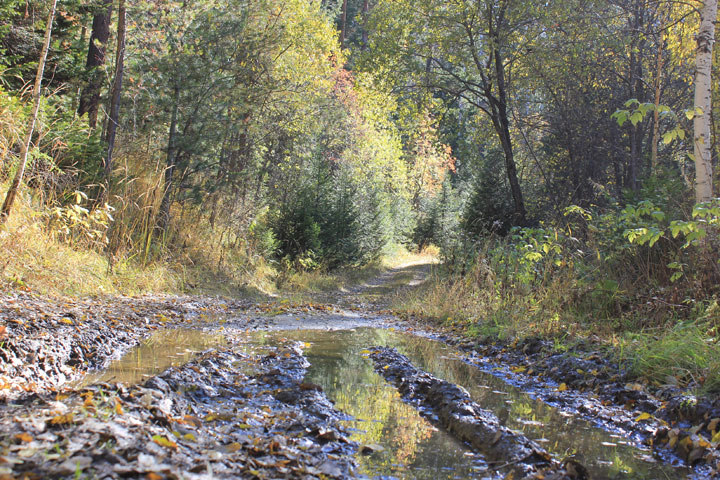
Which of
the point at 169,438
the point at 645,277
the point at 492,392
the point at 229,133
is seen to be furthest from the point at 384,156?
the point at 169,438

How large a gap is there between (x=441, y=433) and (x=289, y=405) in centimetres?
102

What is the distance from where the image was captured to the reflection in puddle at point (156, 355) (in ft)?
13.7

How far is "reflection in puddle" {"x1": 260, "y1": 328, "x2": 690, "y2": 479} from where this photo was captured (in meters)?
2.92

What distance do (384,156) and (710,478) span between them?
28.6 meters

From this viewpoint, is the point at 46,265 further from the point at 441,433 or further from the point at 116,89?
the point at 441,433

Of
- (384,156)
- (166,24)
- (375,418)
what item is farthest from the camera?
(384,156)

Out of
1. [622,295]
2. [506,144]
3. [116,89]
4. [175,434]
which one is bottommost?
[175,434]

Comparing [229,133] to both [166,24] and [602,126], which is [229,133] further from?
[602,126]

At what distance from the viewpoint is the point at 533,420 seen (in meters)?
3.84

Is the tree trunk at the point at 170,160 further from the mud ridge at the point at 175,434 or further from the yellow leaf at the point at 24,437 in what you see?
→ the yellow leaf at the point at 24,437

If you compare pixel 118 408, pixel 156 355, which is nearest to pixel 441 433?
pixel 118 408

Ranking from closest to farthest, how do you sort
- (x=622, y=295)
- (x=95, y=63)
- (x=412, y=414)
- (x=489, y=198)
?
(x=412, y=414) → (x=622, y=295) → (x=95, y=63) → (x=489, y=198)

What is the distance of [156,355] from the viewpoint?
5.10 m

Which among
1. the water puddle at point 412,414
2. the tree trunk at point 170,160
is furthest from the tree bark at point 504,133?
the water puddle at point 412,414
